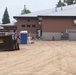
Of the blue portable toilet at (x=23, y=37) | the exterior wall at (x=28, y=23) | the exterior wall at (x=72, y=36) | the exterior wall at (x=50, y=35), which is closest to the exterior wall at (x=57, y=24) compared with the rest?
the exterior wall at (x=50, y=35)

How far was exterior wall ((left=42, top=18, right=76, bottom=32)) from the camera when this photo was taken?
45.0 metres

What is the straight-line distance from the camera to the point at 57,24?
45094mm

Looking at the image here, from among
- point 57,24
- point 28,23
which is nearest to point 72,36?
point 57,24

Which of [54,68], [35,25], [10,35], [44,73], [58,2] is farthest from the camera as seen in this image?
[58,2]

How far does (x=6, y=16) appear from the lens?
109 m

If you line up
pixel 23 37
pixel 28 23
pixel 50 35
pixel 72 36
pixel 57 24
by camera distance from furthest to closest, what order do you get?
pixel 28 23 < pixel 50 35 < pixel 57 24 < pixel 72 36 < pixel 23 37

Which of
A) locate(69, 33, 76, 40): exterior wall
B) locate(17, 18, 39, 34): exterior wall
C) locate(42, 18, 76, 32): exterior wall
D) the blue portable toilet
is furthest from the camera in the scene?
locate(17, 18, 39, 34): exterior wall

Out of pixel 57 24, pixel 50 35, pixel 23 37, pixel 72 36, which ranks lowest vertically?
pixel 72 36

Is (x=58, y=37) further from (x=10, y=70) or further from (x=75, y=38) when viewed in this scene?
(x=10, y=70)

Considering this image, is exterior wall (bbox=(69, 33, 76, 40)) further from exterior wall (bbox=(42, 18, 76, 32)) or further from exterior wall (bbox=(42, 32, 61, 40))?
exterior wall (bbox=(42, 32, 61, 40))

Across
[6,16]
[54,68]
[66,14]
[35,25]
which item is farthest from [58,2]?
[54,68]

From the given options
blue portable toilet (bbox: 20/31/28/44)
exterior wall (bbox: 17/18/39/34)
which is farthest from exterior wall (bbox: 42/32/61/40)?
blue portable toilet (bbox: 20/31/28/44)

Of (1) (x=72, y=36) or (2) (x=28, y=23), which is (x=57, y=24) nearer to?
(1) (x=72, y=36)

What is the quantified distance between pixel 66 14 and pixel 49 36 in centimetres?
415
